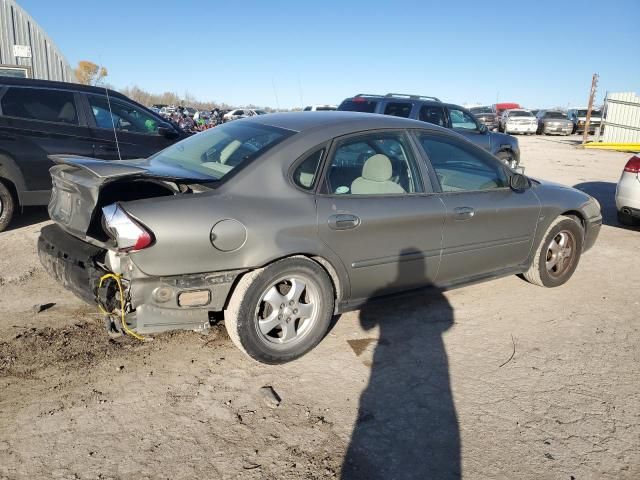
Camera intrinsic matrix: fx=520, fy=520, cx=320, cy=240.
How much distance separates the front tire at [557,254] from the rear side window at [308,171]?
2482mm

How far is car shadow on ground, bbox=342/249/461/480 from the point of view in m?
2.49

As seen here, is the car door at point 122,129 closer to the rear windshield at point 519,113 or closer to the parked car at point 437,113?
the parked car at point 437,113

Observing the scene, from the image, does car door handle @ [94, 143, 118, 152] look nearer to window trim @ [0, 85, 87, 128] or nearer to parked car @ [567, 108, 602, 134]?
window trim @ [0, 85, 87, 128]

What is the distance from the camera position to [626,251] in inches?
253

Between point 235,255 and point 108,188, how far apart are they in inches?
36.6

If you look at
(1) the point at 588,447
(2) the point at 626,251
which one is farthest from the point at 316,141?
(2) the point at 626,251

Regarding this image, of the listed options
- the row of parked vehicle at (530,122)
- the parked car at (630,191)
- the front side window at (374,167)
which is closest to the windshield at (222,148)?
the front side window at (374,167)

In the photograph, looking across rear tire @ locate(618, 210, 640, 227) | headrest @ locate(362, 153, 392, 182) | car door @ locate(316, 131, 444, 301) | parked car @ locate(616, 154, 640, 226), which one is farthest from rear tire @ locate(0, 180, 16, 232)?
rear tire @ locate(618, 210, 640, 227)

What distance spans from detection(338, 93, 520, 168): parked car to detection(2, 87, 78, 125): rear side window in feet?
19.0

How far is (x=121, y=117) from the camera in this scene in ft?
23.0

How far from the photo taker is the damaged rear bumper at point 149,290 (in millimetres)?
2910

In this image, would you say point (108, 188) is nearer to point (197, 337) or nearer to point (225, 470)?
point (197, 337)

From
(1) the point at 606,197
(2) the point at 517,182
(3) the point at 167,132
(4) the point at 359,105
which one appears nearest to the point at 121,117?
(3) the point at 167,132

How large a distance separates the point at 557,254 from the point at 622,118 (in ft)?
73.4
